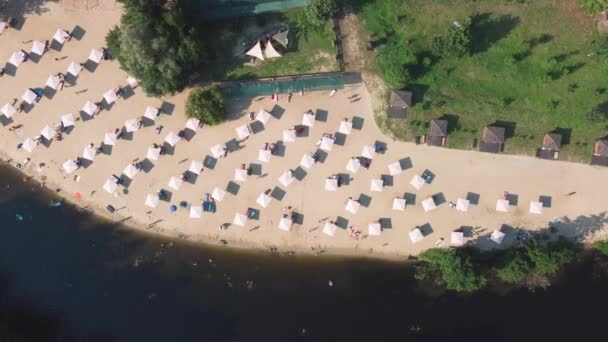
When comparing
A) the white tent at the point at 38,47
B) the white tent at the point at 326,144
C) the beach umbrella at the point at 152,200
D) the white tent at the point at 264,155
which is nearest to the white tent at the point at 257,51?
the white tent at the point at 264,155

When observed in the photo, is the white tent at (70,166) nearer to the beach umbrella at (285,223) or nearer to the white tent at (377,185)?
the beach umbrella at (285,223)

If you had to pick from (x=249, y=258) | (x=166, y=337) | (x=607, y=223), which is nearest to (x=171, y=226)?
(x=249, y=258)

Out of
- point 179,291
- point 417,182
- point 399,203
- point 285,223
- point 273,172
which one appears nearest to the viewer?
point 417,182

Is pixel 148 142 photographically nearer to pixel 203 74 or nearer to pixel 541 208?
pixel 203 74

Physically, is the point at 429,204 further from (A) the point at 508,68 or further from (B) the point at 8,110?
(B) the point at 8,110

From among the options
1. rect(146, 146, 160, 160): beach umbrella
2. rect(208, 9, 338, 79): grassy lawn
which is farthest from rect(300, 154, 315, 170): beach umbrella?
rect(146, 146, 160, 160): beach umbrella

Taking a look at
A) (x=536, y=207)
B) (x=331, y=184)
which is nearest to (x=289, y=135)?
(x=331, y=184)
